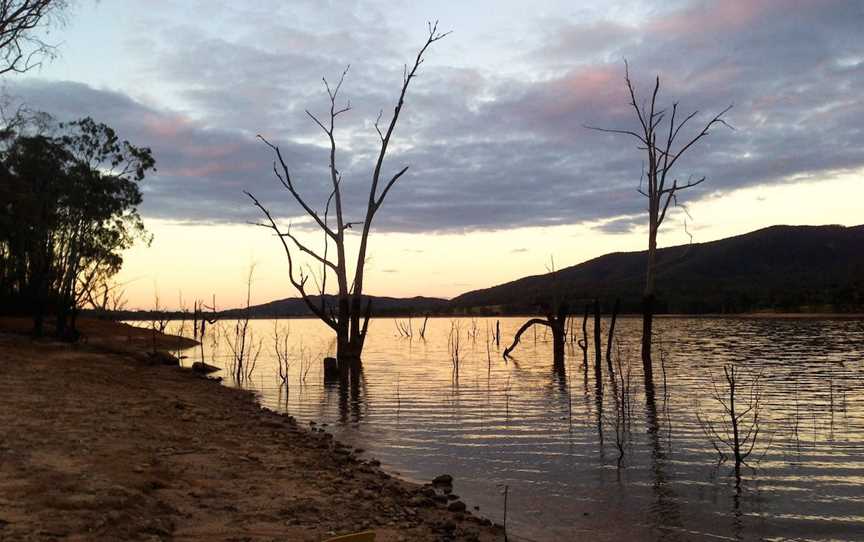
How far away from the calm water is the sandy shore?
125cm

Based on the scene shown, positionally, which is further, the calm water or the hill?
the hill

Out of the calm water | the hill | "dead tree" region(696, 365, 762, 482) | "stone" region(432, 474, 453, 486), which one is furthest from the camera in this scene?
the hill

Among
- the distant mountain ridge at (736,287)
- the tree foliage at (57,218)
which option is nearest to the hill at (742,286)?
the distant mountain ridge at (736,287)

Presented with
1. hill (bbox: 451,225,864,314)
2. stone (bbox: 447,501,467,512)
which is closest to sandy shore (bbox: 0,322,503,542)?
stone (bbox: 447,501,467,512)

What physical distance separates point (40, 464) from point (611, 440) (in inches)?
407

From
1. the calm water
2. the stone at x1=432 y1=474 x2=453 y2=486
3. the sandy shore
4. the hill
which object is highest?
the hill

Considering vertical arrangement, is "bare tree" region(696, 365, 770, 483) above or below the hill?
below

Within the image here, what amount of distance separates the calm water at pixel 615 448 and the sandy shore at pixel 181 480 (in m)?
1.25

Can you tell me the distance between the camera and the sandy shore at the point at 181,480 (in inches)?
247

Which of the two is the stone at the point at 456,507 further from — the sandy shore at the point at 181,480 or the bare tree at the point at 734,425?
the bare tree at the point at 734,425

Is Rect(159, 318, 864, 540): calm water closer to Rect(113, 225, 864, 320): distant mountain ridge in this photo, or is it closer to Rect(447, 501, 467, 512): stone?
Rect(447, 501, 467, 512): stone

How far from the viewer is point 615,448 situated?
12.7 m

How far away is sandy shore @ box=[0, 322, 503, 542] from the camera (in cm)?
627

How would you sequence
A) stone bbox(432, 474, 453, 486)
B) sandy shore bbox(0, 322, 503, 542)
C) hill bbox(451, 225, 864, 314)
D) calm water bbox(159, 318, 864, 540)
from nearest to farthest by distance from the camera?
sandy shore bbox(0, 322, 503, 542)
calm water bbox(159, 318, 864, 540)
stone bbox(432, 474, 453, 486)
hill bbox(451, 225, 864, 314)
